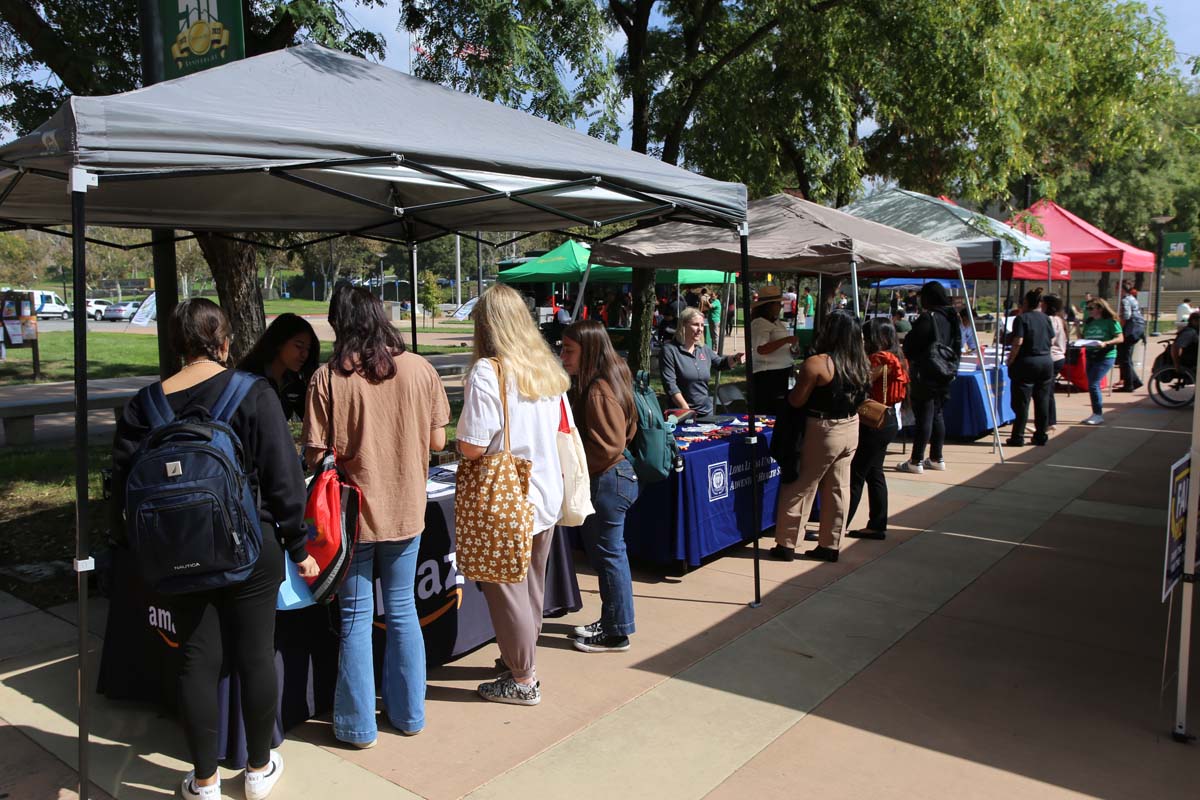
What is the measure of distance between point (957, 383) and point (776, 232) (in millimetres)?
4744


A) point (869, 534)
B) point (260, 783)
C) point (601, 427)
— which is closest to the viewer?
point (260, 783)

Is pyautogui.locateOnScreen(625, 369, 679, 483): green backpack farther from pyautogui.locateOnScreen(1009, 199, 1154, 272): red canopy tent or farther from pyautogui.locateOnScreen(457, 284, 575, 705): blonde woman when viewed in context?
pyautogui.locateOnScreen(1009, 199, 1154, 272): red canopy tent

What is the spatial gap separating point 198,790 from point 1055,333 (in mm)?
11859

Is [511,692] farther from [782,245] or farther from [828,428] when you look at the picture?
[782,245]

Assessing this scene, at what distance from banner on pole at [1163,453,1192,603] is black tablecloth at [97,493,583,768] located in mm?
3066

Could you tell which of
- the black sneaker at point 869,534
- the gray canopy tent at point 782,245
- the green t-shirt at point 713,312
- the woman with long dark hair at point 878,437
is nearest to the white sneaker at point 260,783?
the woman with long dark hair at point 878,437

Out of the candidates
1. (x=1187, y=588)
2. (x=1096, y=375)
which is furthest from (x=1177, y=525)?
(x=1096, y=375)

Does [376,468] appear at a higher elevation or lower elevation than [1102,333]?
lower

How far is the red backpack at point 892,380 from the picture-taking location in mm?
6465

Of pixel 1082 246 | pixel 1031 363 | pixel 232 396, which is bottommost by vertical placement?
pixel 1031 363

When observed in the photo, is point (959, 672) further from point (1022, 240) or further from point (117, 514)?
point (1022, 240)

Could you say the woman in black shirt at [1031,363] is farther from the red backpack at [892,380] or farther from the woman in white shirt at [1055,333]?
the red backpack at [892,380]

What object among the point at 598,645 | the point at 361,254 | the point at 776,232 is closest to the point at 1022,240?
the point at 776,232

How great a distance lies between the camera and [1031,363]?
386 inches
